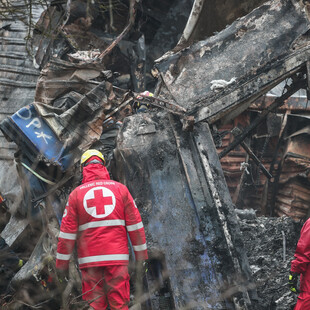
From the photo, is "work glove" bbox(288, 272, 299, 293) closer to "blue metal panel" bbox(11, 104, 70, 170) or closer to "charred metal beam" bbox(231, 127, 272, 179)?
"charred metal beam" bbox(231, 127, 272, 179)

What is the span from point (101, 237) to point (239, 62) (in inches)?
100.0

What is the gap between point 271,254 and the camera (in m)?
4.91

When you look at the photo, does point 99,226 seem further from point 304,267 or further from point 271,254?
point 271,254

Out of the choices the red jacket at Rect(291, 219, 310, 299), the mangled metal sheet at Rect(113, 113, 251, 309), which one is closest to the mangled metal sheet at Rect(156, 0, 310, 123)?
the mangled metal sheet at Rect(113, 113, 251, 309)

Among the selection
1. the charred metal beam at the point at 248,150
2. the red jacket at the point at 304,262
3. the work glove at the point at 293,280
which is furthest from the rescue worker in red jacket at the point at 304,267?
the charred metal beam at the point at 248,150

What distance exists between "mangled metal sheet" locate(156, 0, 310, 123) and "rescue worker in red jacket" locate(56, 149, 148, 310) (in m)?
1.35

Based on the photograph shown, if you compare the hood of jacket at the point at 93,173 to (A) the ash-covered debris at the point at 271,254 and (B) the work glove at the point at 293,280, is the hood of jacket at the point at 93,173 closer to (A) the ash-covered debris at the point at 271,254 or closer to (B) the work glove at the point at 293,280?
(A) the ash-covered debris at the point at 271,254

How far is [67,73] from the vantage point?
Answer: 5.29 m

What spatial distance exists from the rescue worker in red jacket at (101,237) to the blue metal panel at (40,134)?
40.2 inches

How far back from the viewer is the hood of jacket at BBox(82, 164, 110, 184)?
11.2ft

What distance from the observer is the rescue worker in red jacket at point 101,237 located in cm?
309

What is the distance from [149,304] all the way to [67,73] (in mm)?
3218

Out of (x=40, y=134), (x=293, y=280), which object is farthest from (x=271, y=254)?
(x=40, y=134)

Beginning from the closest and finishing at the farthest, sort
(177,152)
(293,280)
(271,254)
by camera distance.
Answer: (293,280) → (177,152) → (271,254)
